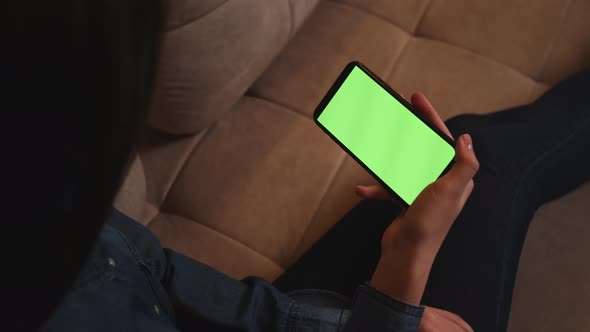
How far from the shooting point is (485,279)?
0.67 m

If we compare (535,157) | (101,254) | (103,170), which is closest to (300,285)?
(101,254)

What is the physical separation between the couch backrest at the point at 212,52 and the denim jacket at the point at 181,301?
232mm

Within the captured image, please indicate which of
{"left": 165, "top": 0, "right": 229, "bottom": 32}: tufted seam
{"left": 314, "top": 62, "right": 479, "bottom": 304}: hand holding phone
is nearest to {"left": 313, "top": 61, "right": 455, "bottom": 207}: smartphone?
{"left": 314, "top": 62, "right": 479, "bottom": 304}: hand holding phone

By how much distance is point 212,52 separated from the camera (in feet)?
2.50

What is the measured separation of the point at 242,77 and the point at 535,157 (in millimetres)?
482

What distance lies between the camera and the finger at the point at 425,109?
0.67 metres

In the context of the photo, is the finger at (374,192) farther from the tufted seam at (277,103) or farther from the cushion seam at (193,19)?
the cushion seam at (193,19)

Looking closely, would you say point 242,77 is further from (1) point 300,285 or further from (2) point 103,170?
(2) point 103,170

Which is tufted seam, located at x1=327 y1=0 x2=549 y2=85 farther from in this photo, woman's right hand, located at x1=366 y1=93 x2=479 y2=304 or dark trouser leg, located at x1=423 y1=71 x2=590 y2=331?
woman's right hand, located at x1=366 y1=93 x2=479 y2=304

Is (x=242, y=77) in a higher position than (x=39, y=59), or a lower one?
lower

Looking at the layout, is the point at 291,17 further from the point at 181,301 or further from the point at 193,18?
the point at 181,301

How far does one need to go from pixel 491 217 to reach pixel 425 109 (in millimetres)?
180

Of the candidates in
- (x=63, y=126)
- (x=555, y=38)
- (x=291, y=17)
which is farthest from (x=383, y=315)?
(x=555, y=38)

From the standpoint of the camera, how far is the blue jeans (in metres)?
0.67
